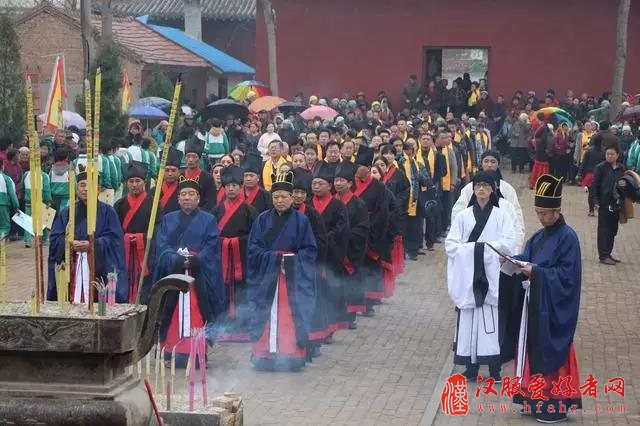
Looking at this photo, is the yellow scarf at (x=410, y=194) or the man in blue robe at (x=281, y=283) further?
the yellow scarf at (x=410, y=194)

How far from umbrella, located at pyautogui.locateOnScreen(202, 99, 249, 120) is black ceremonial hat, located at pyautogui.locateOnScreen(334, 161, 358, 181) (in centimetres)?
1299

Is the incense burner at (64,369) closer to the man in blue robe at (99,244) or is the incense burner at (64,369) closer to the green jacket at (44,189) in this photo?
the man in blue robe at (99,244)

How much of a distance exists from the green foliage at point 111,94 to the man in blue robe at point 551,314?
46.3 feet

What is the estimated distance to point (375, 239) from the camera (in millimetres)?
14664

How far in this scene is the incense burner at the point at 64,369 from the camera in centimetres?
479

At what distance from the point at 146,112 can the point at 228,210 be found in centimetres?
1365

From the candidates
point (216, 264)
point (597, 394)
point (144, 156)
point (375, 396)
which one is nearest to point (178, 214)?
point (216, 264)

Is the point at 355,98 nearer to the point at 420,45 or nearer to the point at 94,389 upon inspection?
the point at 420,45

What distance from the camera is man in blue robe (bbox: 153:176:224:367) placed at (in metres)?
11.4

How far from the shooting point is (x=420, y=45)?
3575 cm

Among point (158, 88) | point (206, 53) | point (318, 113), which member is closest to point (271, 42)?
point (158, 88)

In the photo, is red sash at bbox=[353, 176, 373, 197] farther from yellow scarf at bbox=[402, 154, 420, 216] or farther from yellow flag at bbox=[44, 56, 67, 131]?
yellow flag at bbox=[44, 56, 67, 131]

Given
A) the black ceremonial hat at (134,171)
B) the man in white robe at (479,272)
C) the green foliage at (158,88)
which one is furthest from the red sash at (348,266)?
the green foliage at (158,88)

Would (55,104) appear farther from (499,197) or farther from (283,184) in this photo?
(499,197)
